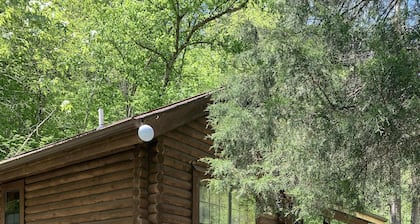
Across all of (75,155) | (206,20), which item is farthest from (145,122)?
(206,20)

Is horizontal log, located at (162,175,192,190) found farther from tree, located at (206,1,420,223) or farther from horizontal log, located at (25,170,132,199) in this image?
tree, located at (206,1,420,223)

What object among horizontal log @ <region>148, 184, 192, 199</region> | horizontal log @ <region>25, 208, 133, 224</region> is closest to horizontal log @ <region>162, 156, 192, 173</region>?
horizontal log @ <region>148, 184, 192, 199</region>

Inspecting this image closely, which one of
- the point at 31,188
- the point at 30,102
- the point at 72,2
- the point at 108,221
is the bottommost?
the point at 108,221

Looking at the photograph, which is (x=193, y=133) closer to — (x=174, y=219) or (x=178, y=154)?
(x=178, y=154)

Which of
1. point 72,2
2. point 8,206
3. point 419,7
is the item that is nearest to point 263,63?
point 419,7

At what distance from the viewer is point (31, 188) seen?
8406 mm

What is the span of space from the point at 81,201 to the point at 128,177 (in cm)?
105

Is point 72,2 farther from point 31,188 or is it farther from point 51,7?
point 31,188

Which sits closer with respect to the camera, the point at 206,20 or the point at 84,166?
the point at 84,166

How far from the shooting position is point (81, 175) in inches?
298

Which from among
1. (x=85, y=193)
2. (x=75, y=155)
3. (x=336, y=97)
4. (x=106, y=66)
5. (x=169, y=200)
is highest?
(x=106, y=66)

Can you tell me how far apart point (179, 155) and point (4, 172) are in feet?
10.3

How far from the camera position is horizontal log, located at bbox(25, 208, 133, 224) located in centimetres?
684

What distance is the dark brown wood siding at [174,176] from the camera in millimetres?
6812
